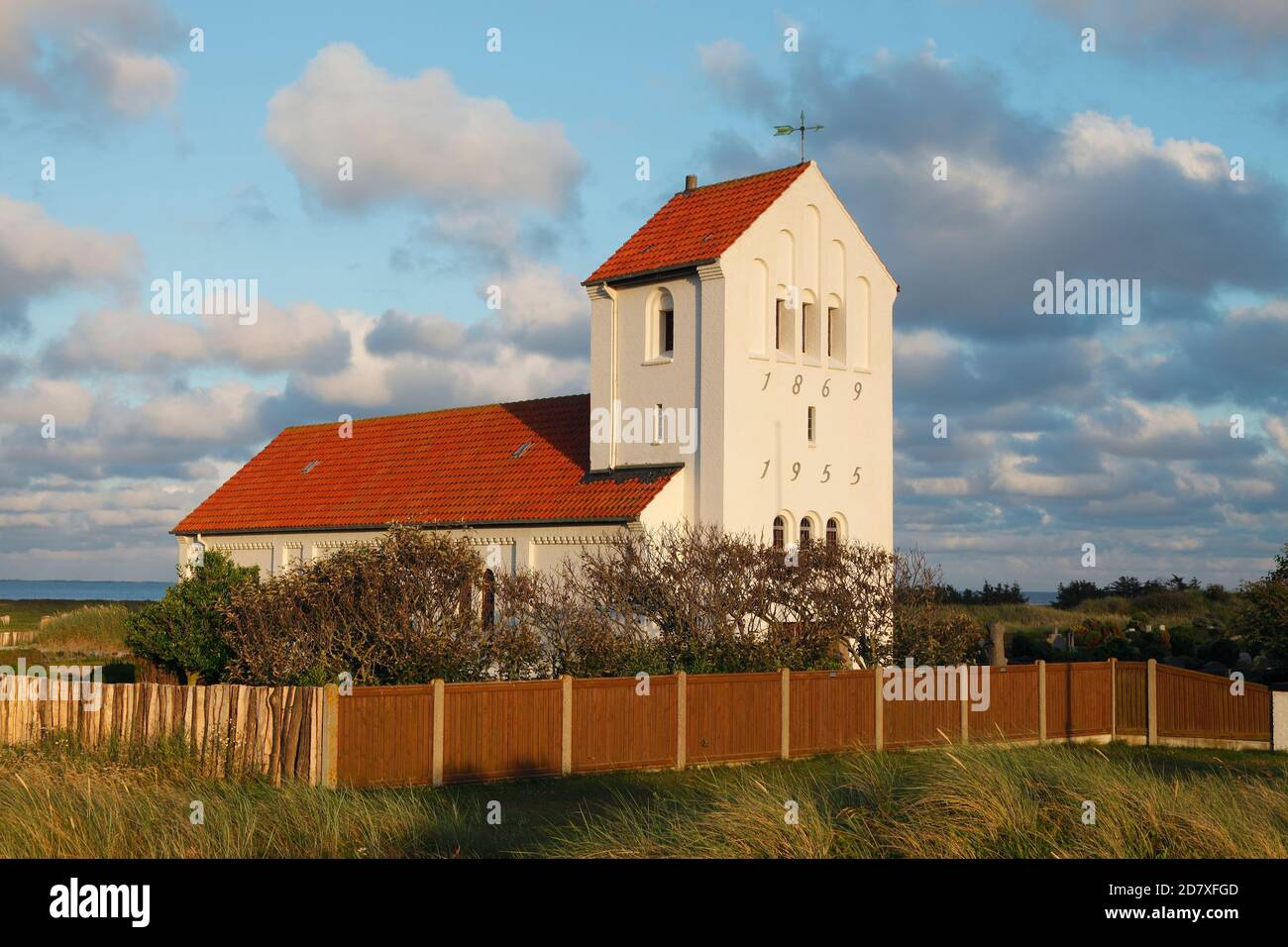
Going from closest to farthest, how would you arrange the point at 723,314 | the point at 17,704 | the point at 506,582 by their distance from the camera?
the point at 17,704, the point at 506,582, the point at 723,314

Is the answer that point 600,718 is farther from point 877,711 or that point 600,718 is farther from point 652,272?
point 652,272

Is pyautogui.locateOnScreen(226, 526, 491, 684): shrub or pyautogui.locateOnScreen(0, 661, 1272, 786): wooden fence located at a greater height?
pyautogui.locateOnScreen(226, 526, 491, 684): shrub

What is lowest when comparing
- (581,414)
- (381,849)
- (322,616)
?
(381,849)

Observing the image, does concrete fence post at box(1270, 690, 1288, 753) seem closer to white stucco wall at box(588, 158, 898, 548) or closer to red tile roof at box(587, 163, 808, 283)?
white stucco wall at box(588, 158, 898, 548)

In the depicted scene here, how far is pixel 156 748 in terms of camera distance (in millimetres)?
19891

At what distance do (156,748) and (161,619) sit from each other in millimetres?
11562

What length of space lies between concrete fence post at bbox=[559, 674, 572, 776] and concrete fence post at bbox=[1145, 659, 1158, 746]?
1346 centimetres

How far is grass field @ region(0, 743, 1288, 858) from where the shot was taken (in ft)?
37.9

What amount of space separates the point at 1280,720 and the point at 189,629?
22359mm

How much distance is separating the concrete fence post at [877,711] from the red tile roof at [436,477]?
340 inches

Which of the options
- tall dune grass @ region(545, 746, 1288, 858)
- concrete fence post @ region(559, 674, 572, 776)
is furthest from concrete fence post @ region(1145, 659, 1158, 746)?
tall dune grass @ region(545, 746, 1288, 858)

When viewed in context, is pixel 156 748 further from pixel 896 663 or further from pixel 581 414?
pixel 581 414

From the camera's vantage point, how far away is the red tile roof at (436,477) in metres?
35.9
